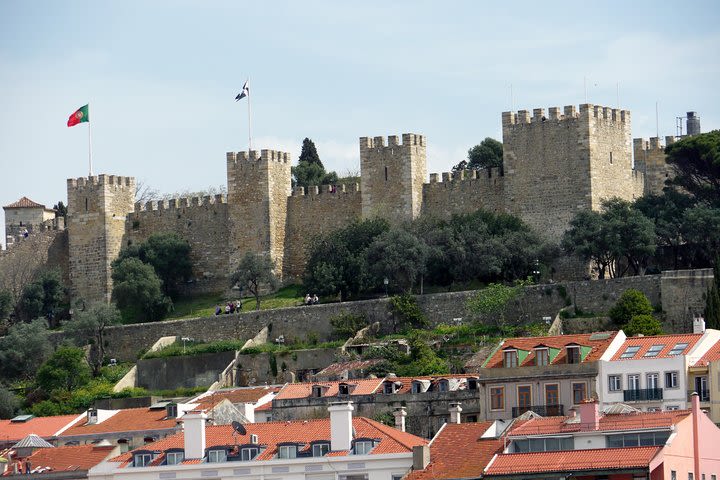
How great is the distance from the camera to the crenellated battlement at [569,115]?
73.2 metres

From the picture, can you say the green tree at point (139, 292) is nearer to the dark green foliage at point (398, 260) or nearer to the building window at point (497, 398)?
the dark green foliage at point (398, 260)

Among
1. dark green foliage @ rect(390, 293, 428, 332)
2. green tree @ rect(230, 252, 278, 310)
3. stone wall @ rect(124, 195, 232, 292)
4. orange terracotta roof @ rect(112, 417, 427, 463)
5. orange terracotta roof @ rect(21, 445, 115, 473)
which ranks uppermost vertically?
stone wall @ rect(124, 195, 232, 292)

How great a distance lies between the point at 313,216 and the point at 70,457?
2802 centimetres

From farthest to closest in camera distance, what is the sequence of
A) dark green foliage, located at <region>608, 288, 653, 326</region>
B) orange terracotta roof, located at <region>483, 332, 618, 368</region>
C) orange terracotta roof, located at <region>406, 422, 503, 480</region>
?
dark green foliage, located at <region>608, 288, 653, 326</region> → orange terracotta roof, located at <region>483, 332, 618, 368</region> → orange terracotta roof, located at <region>406, 422, 503, 480</region>

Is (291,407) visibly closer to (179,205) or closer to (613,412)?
(613,412)

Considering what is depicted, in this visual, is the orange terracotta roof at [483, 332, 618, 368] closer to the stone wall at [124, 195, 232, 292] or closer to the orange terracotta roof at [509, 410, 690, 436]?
the orange terracotta roof at [509, 410, 690, 436]

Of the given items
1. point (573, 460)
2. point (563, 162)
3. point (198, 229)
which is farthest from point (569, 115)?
point (573, 460)

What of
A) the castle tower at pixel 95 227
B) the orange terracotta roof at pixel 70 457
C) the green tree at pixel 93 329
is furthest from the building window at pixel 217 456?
the castle tower at pixel 95 227

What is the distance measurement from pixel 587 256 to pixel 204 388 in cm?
1218

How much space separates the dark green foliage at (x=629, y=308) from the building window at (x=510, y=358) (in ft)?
37.1

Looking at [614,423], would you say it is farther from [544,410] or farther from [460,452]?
[544,410]

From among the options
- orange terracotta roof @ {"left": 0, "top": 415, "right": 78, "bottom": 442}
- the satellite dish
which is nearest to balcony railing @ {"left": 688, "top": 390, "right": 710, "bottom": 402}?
the satellite dish

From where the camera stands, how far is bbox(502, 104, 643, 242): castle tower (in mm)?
72875

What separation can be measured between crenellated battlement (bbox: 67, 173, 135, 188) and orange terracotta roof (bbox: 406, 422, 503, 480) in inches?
1504
